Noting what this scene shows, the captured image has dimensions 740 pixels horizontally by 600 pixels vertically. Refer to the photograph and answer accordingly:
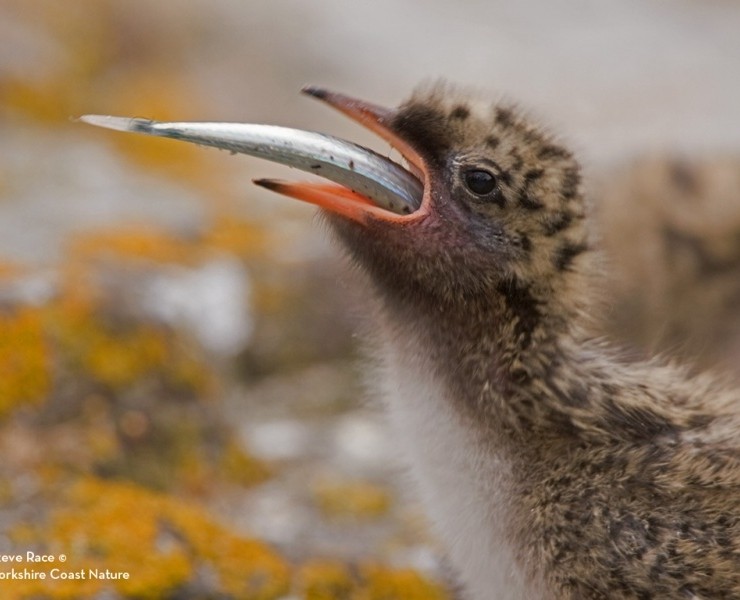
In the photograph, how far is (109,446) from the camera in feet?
13.0

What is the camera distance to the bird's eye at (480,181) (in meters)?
3.02

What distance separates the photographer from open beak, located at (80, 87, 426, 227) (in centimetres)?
296

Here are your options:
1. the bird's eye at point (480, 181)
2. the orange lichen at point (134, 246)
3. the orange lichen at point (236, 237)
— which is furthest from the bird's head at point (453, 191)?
the orange lichen at point (236, 237)

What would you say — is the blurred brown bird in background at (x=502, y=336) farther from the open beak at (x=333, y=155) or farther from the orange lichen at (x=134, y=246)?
the orange lichen at (x=134, y=246)

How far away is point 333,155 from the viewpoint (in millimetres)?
3014

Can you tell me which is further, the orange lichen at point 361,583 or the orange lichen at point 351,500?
the orange lichen at point 351,500

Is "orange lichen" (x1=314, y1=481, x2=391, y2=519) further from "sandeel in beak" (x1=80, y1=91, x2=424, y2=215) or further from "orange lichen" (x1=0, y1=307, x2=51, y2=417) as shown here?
"sandeel in beak" (x1=80, y1=91, x2=424, y2=215)

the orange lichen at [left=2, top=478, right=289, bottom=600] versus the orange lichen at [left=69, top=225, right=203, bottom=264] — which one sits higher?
the orange lichen at [left=69, top=225, right=203, bottom=264]

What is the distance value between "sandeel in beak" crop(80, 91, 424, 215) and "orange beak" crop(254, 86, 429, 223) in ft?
0.13

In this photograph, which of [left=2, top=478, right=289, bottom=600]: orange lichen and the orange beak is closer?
the orange beak

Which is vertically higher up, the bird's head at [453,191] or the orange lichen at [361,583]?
the bird's head at [453,191]

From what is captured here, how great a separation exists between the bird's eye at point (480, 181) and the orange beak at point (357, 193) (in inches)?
4.8

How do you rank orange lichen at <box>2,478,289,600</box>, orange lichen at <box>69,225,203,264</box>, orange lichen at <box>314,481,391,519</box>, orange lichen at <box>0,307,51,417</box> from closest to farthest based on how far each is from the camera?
orange lichen at <box>2,478,289,600</box>, orange lichen at <box>0,307,51,417</box>, orange lichen at <box>314,481,391,519</box>, orange lichen at <box>69,225,203,264</box>

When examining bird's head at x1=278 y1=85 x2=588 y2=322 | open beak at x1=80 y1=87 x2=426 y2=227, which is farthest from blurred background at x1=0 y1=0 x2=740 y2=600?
open beak at x1=80 y1=87 x2=426 y2=227
